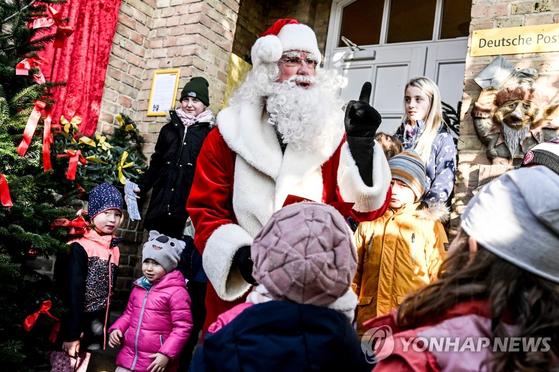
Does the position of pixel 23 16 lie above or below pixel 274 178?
above

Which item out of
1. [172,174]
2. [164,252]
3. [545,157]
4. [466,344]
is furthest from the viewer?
[172,174]

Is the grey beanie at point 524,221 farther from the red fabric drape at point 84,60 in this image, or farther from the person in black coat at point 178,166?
the red fabric drape at point 84,60

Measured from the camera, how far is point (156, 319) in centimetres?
320

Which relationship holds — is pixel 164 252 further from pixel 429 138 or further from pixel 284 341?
pixel 284 341

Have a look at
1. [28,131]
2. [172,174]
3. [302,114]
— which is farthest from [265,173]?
[172,174]

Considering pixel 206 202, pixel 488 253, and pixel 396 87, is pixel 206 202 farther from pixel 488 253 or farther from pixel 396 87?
pixel 396 87

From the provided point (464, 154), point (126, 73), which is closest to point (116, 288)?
point (126, 73)

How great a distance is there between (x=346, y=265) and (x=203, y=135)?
3077 mm

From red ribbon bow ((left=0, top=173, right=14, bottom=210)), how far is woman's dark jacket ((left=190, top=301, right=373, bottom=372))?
5.54 ft

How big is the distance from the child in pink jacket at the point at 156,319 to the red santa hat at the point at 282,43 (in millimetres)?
1692

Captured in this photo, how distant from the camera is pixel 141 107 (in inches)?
199

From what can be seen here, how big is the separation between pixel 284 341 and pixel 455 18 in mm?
4956

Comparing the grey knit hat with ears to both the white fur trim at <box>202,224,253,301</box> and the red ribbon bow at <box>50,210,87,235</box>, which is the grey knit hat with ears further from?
the red ribbon bow at <box>50,210,87,235</box>

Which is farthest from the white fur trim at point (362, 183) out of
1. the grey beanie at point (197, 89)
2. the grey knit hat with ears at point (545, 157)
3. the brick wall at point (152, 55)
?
the brick wall at point (152, 55)
